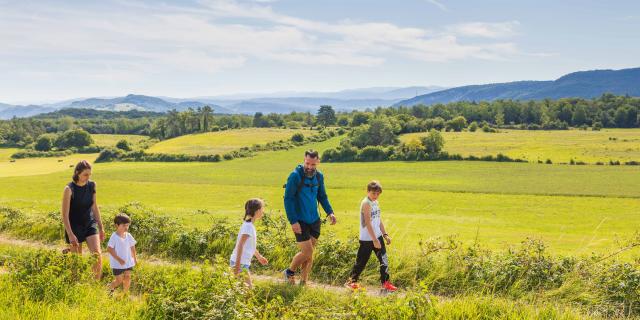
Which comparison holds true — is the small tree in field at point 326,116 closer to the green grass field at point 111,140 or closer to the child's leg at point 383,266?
the green grass field at point 111,140

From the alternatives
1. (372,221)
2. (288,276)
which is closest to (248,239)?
(288,276)

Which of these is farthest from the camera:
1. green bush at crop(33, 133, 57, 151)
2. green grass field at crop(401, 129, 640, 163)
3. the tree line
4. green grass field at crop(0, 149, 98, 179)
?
the tree line

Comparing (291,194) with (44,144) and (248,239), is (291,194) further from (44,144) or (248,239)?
(44,144)

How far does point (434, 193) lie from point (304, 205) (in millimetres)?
48039

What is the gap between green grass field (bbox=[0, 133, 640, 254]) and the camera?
3253 centimetres

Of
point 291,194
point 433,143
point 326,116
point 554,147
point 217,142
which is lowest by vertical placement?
point 554,147

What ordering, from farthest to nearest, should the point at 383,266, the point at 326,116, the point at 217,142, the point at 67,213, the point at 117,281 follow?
the point at 326,116 → the point at 217,142 → the point at 383,266 → the point at 67,213 → the point at 117,281

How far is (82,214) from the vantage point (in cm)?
813

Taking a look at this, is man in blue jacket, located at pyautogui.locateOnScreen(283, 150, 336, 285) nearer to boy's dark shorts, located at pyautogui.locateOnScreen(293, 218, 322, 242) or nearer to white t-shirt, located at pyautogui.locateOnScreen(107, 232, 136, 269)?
boy's dark shorts, located at pyautogui.locateOnScreen(293, 218, 322, 242)

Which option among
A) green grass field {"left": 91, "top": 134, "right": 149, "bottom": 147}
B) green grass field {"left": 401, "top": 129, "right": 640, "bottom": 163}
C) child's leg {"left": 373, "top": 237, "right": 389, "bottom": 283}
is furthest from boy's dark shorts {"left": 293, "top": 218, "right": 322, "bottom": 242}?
green grass field {"left": 91, "top": 134, "right": 149, "bottom": 147}

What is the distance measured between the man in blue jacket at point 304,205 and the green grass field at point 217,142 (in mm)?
98151

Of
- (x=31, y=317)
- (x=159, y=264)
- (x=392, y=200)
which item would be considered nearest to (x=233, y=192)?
(x=392, y=200)

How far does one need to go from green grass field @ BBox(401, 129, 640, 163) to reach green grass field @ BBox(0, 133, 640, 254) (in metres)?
8.16

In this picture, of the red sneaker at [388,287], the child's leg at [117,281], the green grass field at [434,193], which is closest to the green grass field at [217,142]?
the green grass field at [434,193]
